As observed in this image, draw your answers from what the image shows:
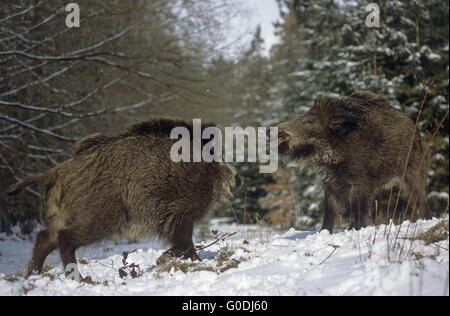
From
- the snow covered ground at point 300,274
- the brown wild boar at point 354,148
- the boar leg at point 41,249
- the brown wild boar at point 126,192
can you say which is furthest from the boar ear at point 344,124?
the boar leg at point 41,249

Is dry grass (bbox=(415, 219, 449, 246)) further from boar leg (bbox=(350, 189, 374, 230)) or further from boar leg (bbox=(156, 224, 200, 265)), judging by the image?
boar leg (bbox=(156, 224, 200, 265))

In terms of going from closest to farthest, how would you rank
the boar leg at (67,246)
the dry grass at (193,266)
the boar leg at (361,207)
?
the dry grass at (193,266) → the boar leg at (67,246) → the boar leg at (361,207)

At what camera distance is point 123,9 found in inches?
468

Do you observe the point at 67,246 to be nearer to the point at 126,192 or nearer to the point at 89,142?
the point at 126,192

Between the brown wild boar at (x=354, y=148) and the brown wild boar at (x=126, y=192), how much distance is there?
1572 mm

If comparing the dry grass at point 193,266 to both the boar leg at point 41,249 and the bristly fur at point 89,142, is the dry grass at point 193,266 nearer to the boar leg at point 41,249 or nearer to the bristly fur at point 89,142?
the boar leg at point 41,249

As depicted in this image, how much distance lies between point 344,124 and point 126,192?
309cm

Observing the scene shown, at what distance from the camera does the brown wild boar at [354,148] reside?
5547 mm

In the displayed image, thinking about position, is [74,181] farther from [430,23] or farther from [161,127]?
[430,23]

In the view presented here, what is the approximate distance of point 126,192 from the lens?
14.6 feet

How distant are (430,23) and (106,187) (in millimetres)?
16536

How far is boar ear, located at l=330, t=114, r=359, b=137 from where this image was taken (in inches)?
224
